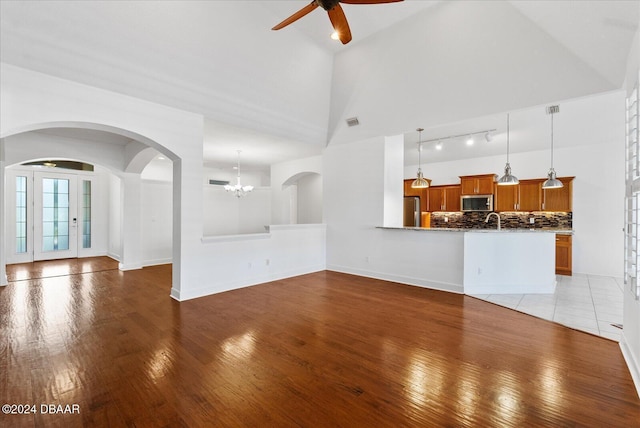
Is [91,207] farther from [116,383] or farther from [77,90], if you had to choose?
[116,383]

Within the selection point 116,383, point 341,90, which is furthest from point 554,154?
point 116,383

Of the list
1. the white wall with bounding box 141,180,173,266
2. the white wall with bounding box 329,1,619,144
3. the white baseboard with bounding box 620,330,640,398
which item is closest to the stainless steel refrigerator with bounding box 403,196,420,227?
the white wall with bounding box 329,1,619,144

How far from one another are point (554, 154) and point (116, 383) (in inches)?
346

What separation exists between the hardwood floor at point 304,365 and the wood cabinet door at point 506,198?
3.98 metres

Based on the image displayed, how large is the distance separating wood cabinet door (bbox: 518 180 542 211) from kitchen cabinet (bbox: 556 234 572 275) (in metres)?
0.84

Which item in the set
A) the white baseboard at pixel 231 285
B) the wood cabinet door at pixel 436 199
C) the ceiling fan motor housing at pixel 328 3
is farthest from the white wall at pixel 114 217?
the wood cabinet door at pixel 436 199

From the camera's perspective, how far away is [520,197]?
685 cm

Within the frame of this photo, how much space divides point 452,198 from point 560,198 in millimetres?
2334

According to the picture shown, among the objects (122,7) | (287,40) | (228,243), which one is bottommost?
(228,243)

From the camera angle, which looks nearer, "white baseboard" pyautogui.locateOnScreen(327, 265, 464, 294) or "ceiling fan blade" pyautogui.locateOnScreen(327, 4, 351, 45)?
"ceiling fan blade" pyautogui.locateOnScreen(327, 4, 351, 45)

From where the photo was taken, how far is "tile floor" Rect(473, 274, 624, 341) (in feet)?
11.1

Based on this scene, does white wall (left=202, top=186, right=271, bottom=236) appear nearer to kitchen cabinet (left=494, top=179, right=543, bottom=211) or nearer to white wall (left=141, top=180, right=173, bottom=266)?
white wall (left=141, top=180, right=173, bottom=266)

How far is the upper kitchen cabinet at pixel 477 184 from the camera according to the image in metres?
7.23

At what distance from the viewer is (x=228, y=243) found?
4844 millimetres
